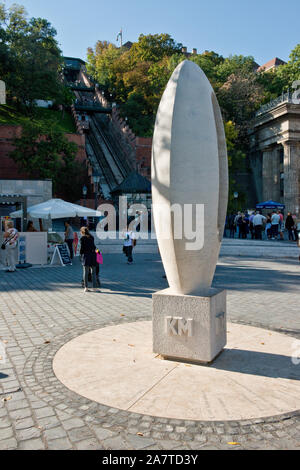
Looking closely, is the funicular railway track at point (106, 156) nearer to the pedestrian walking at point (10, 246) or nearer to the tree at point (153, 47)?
the tree at point (153, 47)

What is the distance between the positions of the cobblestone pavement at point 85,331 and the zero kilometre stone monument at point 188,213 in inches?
56.5

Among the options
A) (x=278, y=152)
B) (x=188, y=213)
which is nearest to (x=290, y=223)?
(x=188, y=213)

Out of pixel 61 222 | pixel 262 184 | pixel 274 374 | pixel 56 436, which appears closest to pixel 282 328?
pixel 274 374

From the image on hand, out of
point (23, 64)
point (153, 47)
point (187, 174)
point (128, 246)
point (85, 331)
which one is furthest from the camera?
point (153, 47)

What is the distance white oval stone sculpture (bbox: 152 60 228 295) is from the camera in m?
4.83

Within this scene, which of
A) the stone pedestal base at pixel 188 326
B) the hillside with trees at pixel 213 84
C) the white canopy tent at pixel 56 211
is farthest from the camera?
the hillside with trees at pixel 213 84

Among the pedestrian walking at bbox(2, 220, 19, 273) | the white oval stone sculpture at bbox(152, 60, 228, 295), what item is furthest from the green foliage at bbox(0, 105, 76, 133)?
the white oval stone sculpture at bbox(152, 60, 228, 295)

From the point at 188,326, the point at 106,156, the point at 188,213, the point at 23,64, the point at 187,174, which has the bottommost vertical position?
the point at 188,326

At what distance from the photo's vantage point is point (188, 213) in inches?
193

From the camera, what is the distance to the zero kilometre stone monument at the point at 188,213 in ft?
15.8

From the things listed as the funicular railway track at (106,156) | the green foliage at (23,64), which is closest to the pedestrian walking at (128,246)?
the funicular railway track at (106,156)

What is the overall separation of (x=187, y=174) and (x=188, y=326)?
6.47 feet

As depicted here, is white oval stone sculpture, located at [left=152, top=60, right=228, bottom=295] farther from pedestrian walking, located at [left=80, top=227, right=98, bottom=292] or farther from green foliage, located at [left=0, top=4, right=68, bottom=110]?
green foliage, located at [left=0, top=4, right=68, bottom=110]

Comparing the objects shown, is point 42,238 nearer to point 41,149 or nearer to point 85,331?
point 85,331
